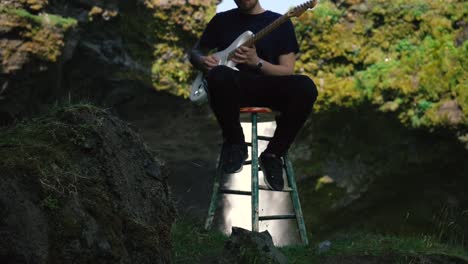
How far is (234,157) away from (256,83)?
0.51 meters

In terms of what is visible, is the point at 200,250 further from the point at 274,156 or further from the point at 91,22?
the point at 91,22

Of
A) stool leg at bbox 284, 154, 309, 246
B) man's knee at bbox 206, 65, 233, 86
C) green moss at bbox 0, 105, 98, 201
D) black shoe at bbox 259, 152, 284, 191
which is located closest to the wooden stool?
stool leg at bbox 284, 154, 309, 246

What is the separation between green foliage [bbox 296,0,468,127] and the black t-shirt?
3037 mm

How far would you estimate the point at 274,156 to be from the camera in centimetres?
488

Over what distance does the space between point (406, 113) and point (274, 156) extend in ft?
10.9

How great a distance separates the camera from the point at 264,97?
193 inches

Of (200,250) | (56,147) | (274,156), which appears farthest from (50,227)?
(274,156)

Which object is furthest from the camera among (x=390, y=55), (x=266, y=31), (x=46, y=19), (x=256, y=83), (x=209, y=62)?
(x=390, y=55)

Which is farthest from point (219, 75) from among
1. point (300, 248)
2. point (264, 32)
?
point (300, 248)

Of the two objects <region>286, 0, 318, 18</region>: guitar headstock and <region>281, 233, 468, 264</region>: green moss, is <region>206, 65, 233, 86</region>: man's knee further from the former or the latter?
<region>281, 233, 468, 264</region>: green moss

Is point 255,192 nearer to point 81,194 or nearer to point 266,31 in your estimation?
point 266,31

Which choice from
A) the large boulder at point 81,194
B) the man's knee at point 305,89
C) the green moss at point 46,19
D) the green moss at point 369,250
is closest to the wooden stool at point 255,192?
the green moss at point 369,250

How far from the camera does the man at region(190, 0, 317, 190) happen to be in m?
4.68

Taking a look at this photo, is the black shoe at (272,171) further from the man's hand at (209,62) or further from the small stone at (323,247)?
the man's hand at (209,62)
